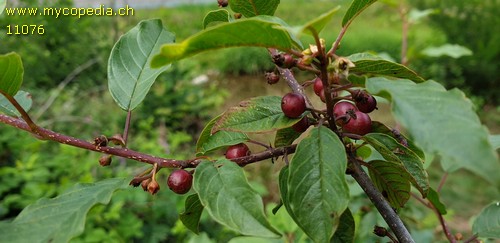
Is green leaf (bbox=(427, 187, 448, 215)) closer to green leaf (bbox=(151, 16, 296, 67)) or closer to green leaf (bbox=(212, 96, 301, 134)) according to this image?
green leaf (bbox=(212, 96, 301, 134))

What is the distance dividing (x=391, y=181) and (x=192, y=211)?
0.88 ft

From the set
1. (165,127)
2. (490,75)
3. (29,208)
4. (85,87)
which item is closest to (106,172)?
(165,127)

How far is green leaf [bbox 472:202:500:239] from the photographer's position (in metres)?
0.89

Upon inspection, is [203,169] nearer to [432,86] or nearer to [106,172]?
[432,86]

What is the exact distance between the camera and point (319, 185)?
0.56 metres

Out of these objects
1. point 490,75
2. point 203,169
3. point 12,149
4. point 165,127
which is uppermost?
point 203,169

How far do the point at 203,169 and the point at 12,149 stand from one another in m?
1.95

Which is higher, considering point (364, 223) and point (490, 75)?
point (364, 223)

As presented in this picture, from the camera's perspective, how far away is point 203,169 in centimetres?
59

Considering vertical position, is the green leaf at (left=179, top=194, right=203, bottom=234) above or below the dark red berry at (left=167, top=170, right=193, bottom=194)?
below

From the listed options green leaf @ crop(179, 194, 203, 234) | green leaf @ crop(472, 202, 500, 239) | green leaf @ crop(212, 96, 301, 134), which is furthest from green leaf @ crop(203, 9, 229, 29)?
green leaf @ crop(472, 202, 500, 239)

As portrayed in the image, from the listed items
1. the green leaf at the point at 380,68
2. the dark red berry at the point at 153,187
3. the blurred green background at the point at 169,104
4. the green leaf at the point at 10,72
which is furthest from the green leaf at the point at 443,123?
the blurred green background at the point at 169,104

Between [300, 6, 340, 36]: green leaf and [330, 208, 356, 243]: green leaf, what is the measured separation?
0.90 feet

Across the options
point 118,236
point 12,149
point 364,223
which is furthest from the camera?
point 12,149
